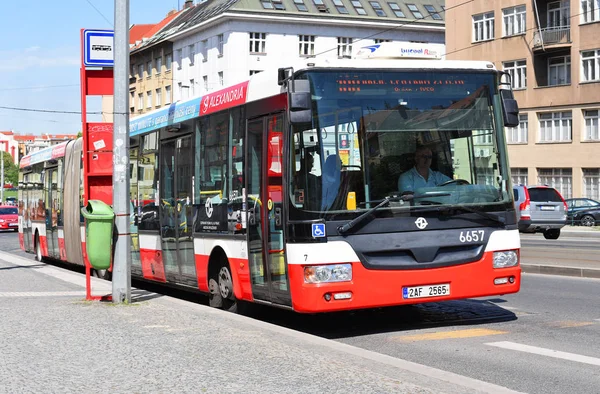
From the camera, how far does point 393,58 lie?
10.6 m

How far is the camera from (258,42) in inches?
3068

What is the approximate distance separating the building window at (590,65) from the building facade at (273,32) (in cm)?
2609

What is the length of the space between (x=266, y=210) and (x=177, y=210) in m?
3.40

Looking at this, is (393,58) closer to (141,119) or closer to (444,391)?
(444,391)

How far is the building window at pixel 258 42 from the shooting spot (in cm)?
7762

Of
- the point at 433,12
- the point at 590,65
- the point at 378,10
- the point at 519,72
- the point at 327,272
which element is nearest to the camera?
the point at 327,272

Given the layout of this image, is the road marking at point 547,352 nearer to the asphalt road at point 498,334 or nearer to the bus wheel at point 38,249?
the asphalt road at point 498,334

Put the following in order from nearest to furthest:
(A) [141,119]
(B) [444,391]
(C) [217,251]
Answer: (B) [444,391] → (C) [217,251] → (A) [141,119]

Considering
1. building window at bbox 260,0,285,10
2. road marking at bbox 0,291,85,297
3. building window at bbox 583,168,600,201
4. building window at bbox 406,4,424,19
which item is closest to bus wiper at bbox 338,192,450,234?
road marking at bbox 0,291,85,297

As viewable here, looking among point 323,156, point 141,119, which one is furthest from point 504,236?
point 141,119

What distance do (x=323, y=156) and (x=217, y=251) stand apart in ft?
10.1

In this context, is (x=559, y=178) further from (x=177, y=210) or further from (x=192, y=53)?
(x=177, y=210)

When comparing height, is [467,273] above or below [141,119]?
below

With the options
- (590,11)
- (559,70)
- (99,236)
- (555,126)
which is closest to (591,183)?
(555,126)
